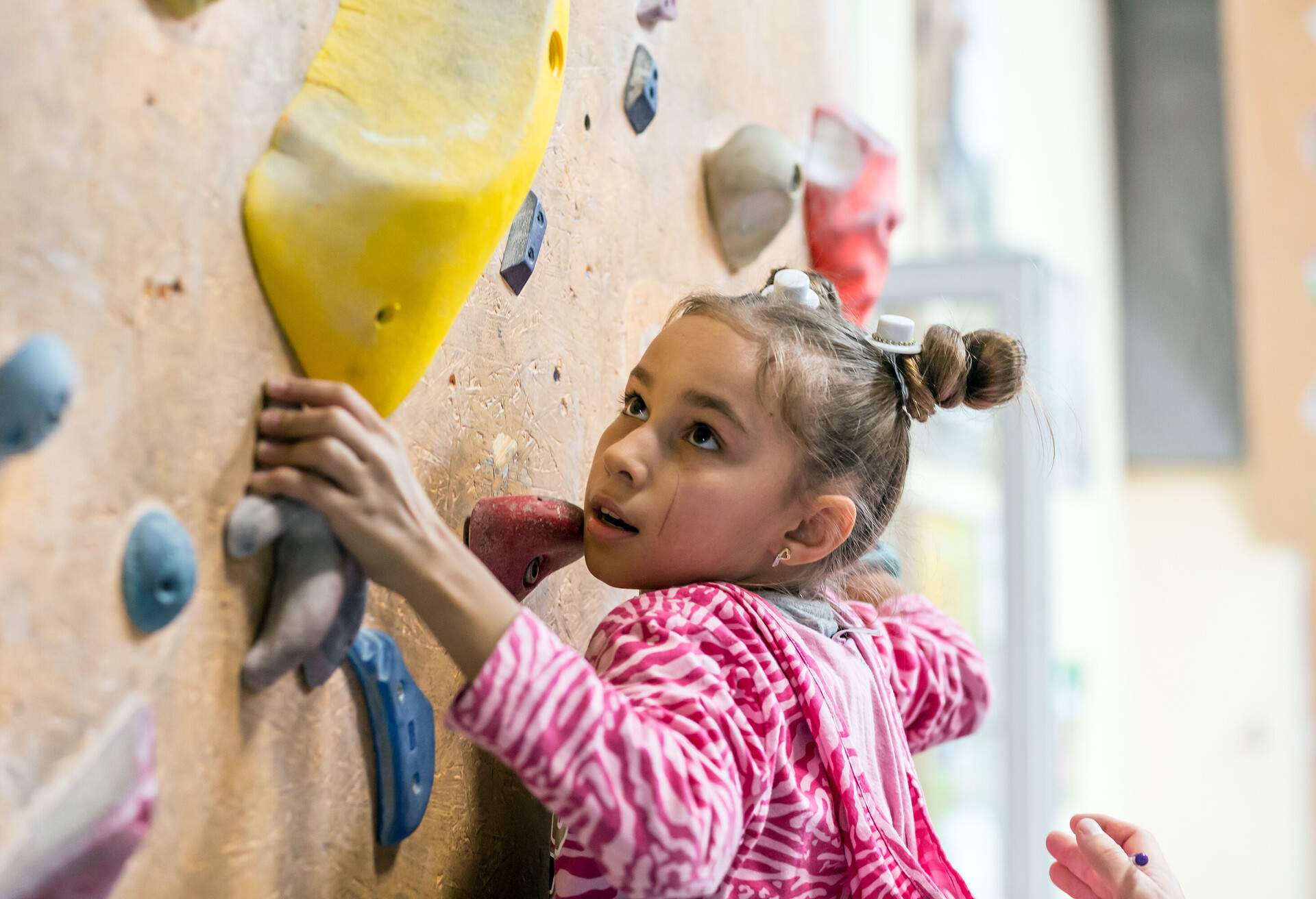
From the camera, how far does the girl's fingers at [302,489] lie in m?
0.54

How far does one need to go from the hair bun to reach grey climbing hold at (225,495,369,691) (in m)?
0.44

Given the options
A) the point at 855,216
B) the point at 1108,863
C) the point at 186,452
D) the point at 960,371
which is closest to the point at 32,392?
the point at 186,452

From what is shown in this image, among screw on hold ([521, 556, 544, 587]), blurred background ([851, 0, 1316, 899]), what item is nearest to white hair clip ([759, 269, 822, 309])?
screw on hold ([521, 556, 544, 587])

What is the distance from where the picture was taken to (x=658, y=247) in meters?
1.03

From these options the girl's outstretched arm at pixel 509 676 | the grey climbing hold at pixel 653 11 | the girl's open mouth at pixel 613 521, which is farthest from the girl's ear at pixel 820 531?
the grey climbing hold at pixel 653 11

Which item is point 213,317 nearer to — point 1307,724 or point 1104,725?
point 1104,725

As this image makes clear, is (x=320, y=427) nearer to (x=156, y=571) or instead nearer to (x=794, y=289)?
(x=156, y=571)

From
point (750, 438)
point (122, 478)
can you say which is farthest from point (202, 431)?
point (750, 438)

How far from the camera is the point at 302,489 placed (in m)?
0.54

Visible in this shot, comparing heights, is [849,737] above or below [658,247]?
below

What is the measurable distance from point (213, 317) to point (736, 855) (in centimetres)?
41

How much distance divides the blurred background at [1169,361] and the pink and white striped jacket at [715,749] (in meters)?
2.16

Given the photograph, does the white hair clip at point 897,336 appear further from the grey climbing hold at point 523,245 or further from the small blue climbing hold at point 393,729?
the small blue climbing hold at point 393,729

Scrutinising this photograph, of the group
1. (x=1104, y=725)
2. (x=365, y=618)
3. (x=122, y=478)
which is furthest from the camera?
(x=1104, y=725)
